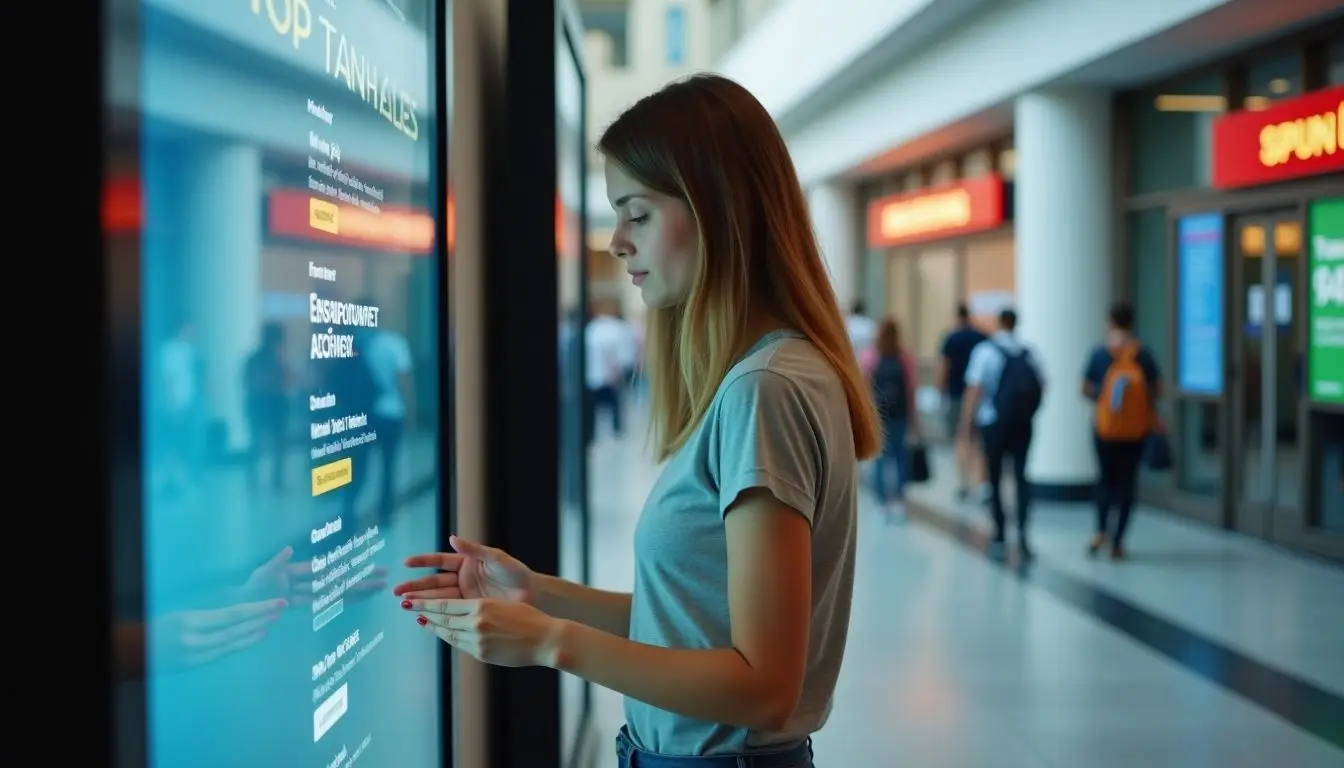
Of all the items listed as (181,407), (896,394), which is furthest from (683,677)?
(896,394)

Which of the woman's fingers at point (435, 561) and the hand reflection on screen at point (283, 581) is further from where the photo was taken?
the woman's fingers at point (435, 561)

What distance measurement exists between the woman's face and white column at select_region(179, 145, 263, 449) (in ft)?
1.64

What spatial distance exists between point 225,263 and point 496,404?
1908 mm

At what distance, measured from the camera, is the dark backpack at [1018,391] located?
30.1 ft

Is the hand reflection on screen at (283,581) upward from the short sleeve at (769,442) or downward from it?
downward

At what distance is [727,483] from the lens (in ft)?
4.44

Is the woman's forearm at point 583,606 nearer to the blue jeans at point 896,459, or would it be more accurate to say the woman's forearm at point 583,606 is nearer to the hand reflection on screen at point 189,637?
the hand reflection on screen at point 189,637

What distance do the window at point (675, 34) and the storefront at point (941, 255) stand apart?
1577cm

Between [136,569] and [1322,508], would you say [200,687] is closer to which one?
[136,569]

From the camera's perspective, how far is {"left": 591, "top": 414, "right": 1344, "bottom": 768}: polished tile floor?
16.4ft

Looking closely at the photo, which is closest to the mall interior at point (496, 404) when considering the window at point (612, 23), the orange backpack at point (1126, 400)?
the orange backpack at point (1126, 400)

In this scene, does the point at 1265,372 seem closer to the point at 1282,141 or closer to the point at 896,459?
the point at 1282,141

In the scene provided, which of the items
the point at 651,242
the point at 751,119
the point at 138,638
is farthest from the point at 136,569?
the point at 751,119

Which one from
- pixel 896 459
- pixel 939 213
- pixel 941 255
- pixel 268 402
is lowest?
pixel 896 459
